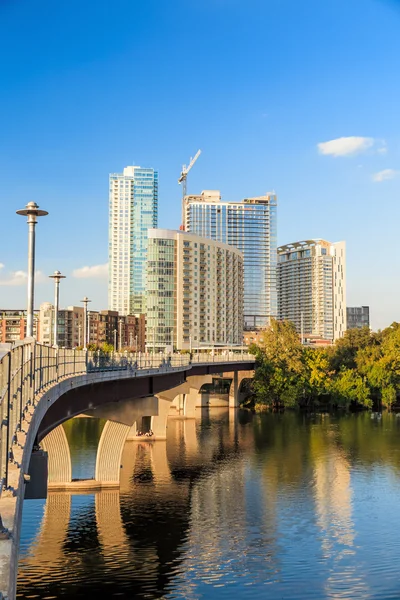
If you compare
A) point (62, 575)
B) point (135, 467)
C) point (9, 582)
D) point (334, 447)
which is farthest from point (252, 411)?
point (9, 582)

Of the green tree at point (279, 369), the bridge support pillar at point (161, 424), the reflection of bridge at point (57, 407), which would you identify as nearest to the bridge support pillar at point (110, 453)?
the reflection of bridge at point (57, 407)

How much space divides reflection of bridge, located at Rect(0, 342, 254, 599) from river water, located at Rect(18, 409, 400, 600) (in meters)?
3.42

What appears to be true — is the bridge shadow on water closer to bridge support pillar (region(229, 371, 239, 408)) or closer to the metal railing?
the metal railing

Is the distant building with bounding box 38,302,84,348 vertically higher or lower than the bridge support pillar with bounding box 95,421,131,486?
higher

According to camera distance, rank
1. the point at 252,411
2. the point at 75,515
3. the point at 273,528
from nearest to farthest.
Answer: the point at 273,528
the point at 75,515
the point at 252,411

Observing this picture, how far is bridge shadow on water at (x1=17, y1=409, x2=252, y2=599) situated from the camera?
1145 inches

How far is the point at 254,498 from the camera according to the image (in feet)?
146

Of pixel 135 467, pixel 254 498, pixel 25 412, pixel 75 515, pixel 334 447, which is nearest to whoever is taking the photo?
pixel 25 412

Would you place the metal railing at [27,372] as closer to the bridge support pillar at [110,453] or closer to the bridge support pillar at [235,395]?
the bridge support pillar at [110,453]

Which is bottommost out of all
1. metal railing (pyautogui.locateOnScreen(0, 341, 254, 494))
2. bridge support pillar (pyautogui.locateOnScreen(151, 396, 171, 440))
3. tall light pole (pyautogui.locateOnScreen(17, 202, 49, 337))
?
Result: bridge support pillar (pyautogui.locateOnScreen(151, 396, 171, 440))

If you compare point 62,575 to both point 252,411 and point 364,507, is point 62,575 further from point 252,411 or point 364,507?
point 252,411

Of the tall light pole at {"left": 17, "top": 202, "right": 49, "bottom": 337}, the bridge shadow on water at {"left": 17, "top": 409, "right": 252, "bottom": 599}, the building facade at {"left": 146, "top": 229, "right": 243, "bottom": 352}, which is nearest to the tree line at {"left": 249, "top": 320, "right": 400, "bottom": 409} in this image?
the bridge shadow on water at {"left": 17, "top": 409, "right": 252, "bottom": 599}

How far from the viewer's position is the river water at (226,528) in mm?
28922

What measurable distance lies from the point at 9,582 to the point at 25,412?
25.3ft
